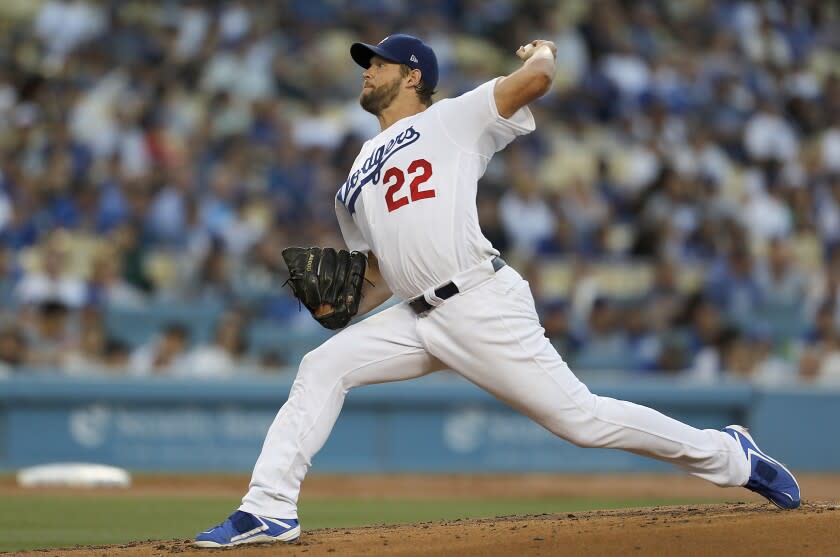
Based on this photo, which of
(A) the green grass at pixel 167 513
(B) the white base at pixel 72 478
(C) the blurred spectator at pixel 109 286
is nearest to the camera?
(A) the green grass at pixel 167 513

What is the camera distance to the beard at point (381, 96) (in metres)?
4.96

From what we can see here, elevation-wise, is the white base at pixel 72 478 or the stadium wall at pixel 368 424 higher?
the stadium wall at pixel 368 424

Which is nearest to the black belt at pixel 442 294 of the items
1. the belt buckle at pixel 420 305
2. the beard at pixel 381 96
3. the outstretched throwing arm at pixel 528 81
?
the belt buckle at pixel 420 305

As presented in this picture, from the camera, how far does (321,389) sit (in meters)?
4.68

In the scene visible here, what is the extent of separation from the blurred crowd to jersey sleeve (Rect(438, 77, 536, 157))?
6.22m

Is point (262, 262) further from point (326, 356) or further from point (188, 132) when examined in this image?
point (326, 356)

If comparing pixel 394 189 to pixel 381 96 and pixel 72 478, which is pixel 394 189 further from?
pixel 72 478

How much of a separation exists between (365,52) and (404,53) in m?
0.16

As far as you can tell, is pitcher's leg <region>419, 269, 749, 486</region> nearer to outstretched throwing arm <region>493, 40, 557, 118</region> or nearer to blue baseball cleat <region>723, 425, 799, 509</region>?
blue baseball cleat <region>723, 425, 799, 509</region>

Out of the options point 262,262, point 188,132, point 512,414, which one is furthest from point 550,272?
point 188,132

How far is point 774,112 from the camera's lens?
1470 cm

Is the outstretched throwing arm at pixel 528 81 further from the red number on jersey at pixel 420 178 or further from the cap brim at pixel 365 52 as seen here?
the cap brim at pixel 365 52

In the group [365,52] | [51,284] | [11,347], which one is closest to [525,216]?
[51,284]

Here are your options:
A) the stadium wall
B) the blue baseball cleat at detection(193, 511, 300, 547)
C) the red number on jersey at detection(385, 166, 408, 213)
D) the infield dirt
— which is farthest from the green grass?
the red number on jersey at detection(385, 166, 408, 213)
